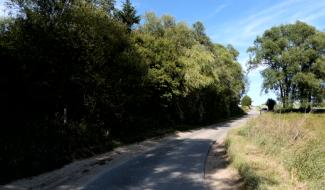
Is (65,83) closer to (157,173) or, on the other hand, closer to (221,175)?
(157,173)

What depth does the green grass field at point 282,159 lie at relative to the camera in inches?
407

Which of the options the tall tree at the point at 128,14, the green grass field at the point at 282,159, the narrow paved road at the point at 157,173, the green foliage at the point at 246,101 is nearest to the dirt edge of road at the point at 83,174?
the narrow paved road at the point at 157,173

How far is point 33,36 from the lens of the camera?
19.3 meters

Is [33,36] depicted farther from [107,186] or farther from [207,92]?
[207,92]

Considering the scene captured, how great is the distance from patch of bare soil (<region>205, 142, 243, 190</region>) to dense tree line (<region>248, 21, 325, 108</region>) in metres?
39.7

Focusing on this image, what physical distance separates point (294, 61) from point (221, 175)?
4657 centimetres

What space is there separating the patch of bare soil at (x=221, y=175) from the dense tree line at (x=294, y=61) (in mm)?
39741

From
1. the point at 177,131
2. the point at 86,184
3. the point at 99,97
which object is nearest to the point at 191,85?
the point at 177,131

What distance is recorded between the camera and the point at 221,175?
14.6m

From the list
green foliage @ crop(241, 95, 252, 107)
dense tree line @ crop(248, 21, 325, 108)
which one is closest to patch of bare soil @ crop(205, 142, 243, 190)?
dense tree line @ crop(248, 21, 325, 108)

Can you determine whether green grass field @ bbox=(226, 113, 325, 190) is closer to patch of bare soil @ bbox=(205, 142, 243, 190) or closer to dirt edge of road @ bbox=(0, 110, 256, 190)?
patch of bare soil @ bbox=(205, 142, 243, 190)

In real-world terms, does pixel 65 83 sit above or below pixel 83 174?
above

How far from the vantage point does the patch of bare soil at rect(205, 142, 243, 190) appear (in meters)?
12.6

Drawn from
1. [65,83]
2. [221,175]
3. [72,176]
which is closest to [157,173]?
[221,175]
